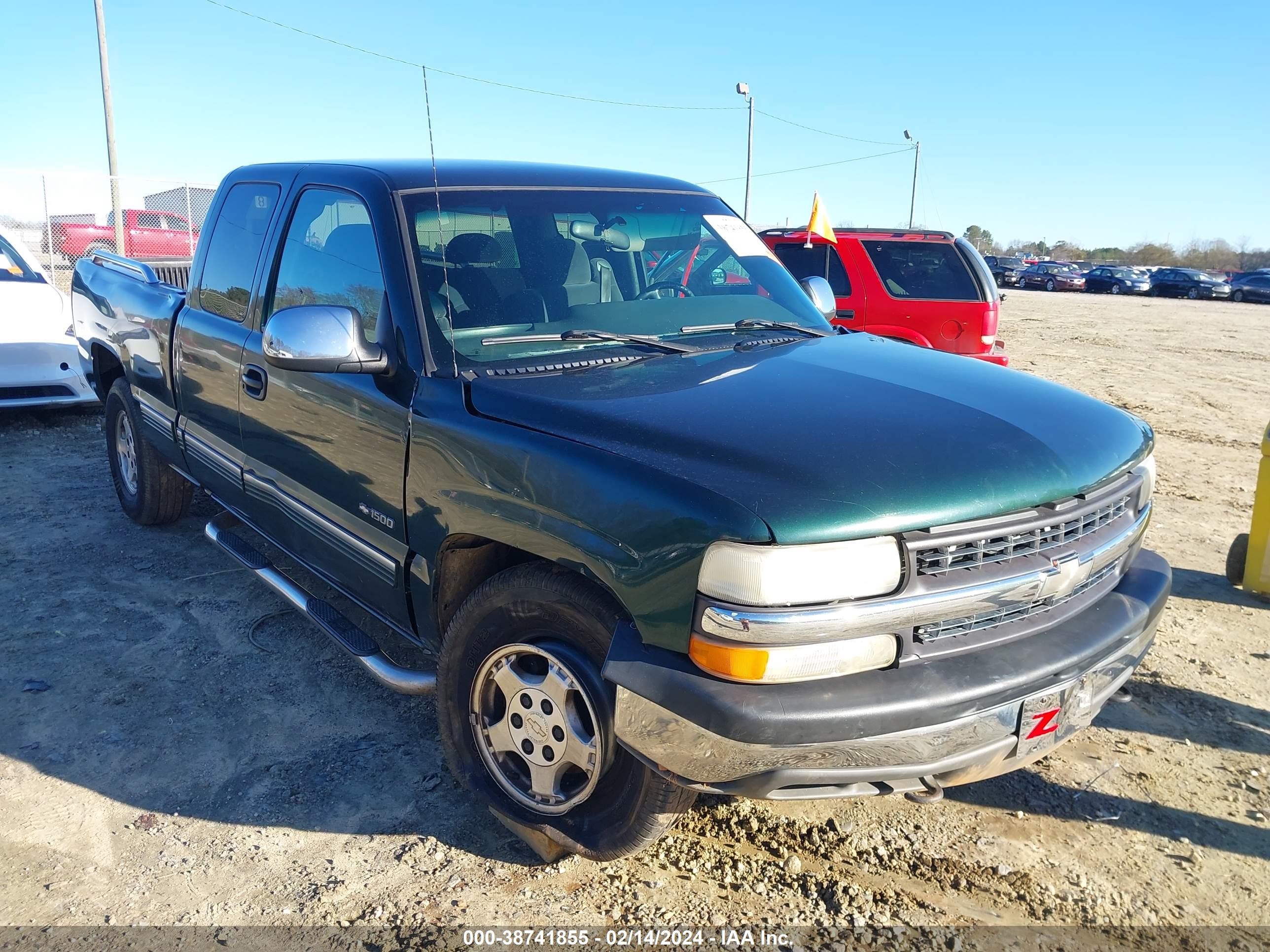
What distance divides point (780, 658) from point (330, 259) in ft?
7.57

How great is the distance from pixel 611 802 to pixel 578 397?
1.11 meters

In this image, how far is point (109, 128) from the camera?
17.2 metres

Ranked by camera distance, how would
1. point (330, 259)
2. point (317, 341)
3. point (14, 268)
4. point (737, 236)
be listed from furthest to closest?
point (14, 268) < point (737, 236) < point (330, 259) < point (317, 341)

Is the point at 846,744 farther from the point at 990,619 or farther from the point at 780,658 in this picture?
the point at 990,619

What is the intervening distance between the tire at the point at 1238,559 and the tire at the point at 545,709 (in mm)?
4027

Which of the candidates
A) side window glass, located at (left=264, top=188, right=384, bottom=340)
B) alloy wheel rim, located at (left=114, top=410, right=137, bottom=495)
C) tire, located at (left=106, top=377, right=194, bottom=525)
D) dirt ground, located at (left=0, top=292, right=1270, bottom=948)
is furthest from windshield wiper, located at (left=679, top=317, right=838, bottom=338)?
alloy wheel rim, located at (left=114, top=410, right=137, bottom=495)

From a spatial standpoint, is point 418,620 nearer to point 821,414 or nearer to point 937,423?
point 821,414

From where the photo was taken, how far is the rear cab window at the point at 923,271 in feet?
29.8

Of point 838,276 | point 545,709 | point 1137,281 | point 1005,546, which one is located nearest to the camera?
point 1005,546

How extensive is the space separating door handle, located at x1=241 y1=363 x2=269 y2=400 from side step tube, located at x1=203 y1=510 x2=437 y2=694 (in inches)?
29.5

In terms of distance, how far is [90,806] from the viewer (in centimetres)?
310

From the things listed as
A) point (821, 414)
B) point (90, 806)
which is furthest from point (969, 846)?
point (90, 806)

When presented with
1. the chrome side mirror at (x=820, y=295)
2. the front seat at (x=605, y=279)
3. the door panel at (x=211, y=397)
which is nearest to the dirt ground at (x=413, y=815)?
the door panel at (x=211, y=397)

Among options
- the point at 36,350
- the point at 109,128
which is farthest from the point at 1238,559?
the point at 109,128
